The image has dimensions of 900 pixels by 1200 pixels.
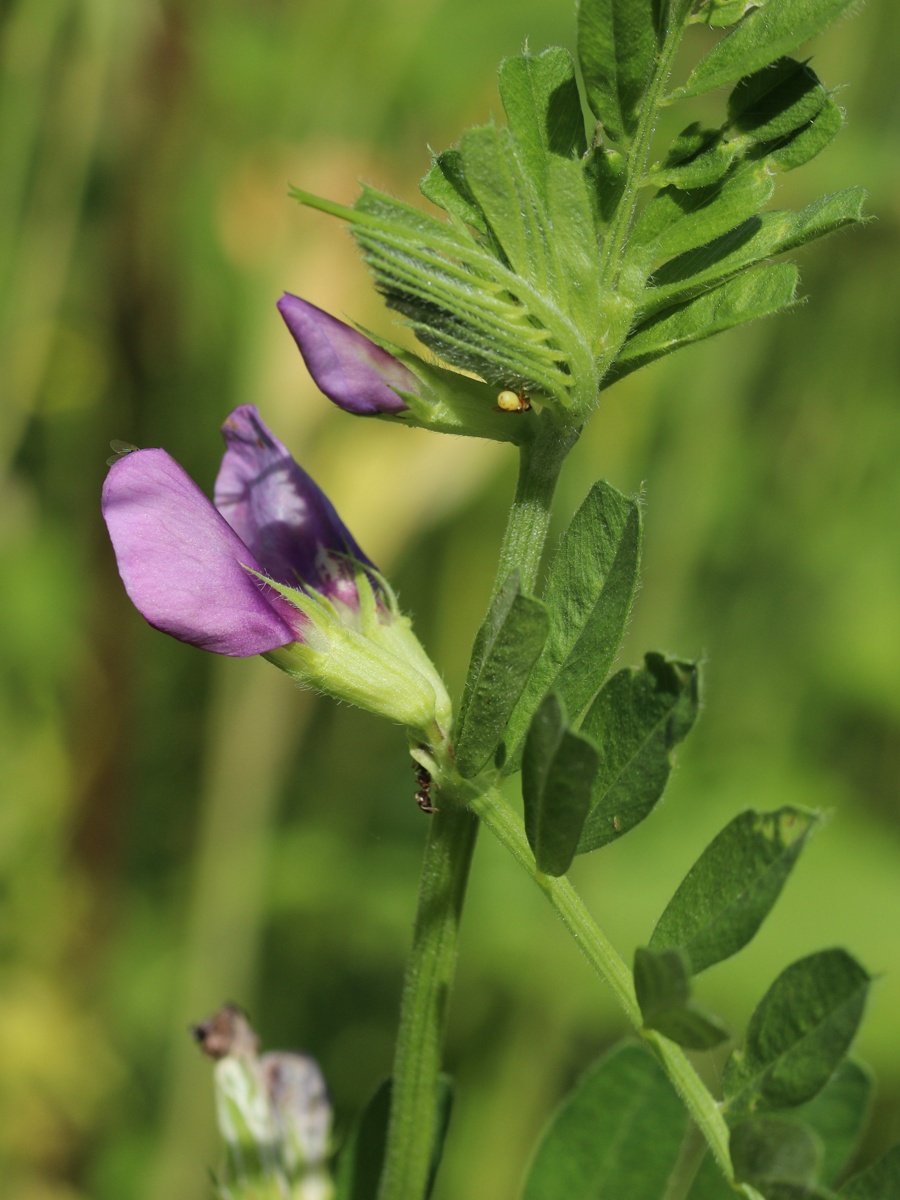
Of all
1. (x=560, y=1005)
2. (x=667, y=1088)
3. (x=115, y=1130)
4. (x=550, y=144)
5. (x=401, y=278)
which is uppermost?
(x=550, y=144)

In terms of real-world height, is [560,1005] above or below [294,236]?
below

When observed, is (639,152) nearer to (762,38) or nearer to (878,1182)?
(762,38)

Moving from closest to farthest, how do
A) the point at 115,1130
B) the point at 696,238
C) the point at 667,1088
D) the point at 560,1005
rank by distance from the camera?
the point at 696,238 → the point at 667,1088 → the point at 560,1005 → the point at 115,1130

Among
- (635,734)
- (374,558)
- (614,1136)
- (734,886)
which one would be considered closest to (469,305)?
(635,734)

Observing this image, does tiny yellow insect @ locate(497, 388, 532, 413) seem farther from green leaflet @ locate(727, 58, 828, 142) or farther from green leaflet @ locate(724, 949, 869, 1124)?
green leaflet @ locate(724, 949, 869, 1124)

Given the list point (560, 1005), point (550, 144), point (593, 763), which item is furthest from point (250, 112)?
point (593, 763)

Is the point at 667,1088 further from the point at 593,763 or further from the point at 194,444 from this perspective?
the point at 194,444

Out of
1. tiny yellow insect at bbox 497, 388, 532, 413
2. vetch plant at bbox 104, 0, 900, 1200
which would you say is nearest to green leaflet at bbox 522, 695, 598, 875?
vetch plant at bbox 104, 0, 900, 1200

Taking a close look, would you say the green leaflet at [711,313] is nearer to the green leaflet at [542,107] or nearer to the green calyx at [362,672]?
the green leaflet at [542,107]
